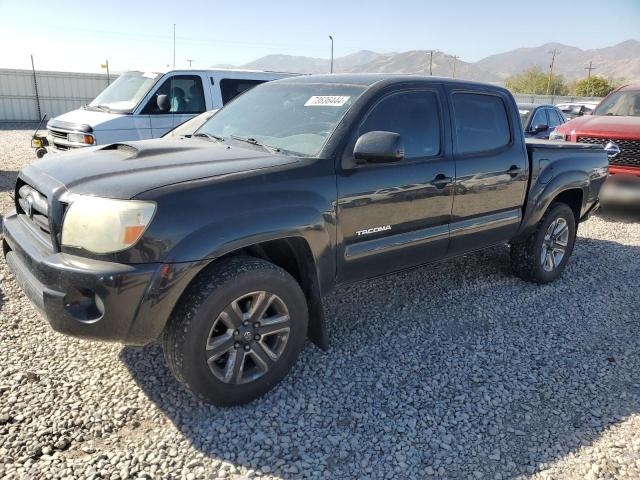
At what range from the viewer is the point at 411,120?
12.1 ft

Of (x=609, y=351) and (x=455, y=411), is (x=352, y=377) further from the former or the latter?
(x=609, y=351)

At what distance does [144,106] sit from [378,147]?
614 centimetres

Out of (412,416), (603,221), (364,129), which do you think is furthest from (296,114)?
(603,221)

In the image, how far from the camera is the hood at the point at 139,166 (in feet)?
8.65

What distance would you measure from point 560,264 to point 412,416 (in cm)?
302

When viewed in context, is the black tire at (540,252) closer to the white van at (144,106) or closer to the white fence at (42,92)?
the white van at (144,106)

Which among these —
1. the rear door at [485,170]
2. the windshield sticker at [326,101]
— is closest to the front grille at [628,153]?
the rear door at [485,170]

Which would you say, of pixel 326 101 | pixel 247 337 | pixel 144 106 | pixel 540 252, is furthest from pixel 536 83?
pixel 247 337

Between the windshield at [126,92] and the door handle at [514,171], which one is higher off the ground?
the windshield at [126,92]

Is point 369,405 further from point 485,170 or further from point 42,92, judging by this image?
point 42,92

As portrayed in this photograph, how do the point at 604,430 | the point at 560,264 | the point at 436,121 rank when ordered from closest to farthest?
1. the point at 604,430
2. the point at 436,121
3. the point at 560,264

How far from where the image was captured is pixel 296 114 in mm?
3572

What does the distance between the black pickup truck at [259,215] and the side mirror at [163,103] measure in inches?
175

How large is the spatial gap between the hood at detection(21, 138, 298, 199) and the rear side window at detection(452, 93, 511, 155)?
1611 millimetres
